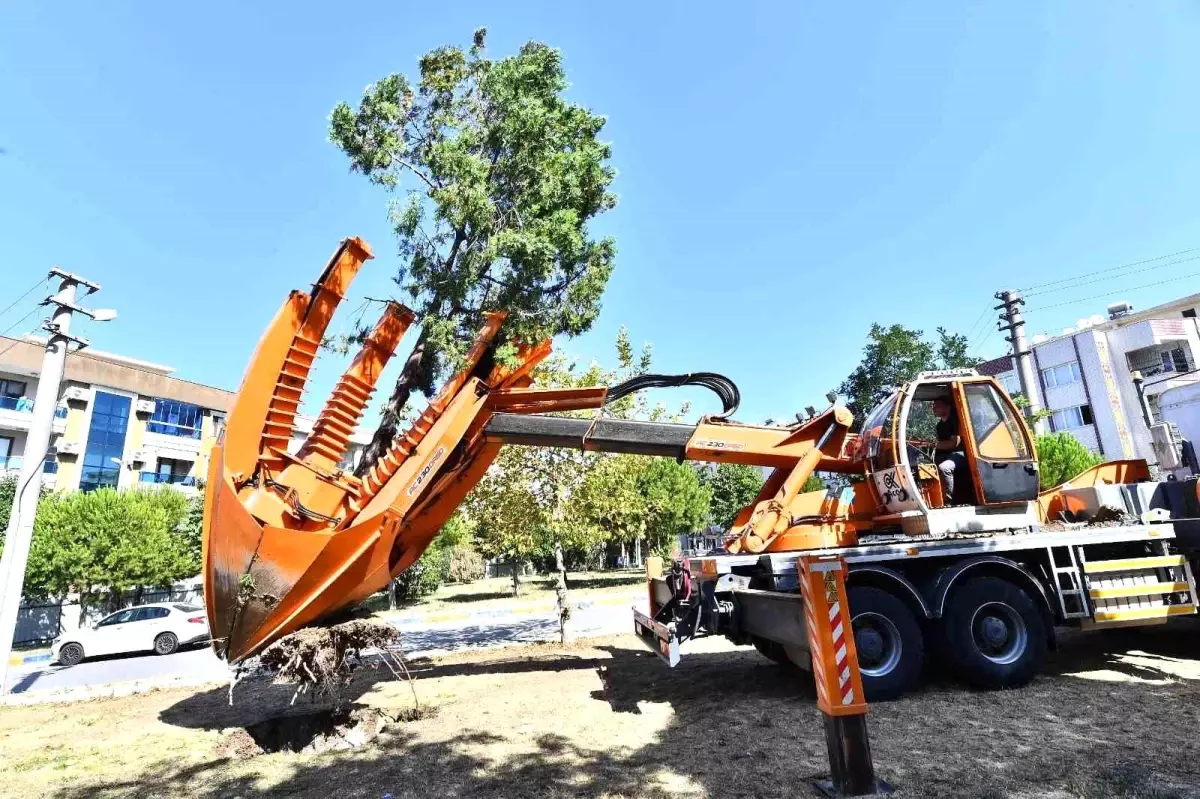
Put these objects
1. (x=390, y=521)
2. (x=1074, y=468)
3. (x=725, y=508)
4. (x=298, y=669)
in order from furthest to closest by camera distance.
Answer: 1. (x=725, y=508)
2. (x=1074, y=468)
3. (x=390, y=521)
4. (x=298, y=669)

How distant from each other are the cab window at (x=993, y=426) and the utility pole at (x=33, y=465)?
1450 centimetres

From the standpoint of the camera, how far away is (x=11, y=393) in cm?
3097

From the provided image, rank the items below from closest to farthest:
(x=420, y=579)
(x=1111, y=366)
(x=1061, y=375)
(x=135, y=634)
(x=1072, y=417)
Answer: (x=135, y=634), (x=420, y=579), (x=1111, y=366), (x=1072, y=417), (x=1061, y=375)

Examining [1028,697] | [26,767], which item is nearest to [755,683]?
[1028,697]

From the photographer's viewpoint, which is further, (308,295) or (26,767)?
(308,295)

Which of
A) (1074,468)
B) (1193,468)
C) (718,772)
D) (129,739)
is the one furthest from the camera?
(1074,468)

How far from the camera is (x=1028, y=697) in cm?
640

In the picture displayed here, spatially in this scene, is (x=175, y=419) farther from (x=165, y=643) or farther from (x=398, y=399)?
(x=398, y=399)

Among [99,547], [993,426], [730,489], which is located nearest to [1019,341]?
[993,426]

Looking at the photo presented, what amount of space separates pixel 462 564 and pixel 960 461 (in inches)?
1539

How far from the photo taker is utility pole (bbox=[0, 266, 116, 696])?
1077cm

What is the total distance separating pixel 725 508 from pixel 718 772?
Result: 4103cm

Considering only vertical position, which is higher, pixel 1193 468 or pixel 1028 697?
pixel 1193 468

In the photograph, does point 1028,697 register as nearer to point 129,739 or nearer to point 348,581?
point 348,581
